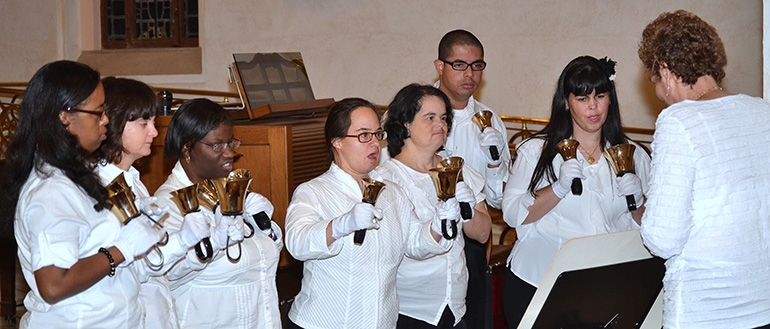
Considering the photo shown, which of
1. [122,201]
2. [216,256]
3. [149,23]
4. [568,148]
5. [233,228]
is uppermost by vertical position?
[149,23]

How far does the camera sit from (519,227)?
3.12 metres

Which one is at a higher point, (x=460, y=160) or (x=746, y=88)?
(x=746, y=88)

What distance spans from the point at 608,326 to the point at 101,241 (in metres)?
1.52

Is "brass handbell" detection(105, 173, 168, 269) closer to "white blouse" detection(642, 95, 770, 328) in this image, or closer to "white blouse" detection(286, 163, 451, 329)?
"white blouse" detection(286, 163, 451, 329)

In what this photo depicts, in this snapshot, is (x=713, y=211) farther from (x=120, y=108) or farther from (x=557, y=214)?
(x=120, y=108)

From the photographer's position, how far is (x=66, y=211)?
2.02 m

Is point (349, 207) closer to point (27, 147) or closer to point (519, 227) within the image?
point (519, 227)

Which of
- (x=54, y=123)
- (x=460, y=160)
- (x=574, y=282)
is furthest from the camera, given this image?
(x=460, y=160)

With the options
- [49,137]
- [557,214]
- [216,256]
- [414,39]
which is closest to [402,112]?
[557,214]

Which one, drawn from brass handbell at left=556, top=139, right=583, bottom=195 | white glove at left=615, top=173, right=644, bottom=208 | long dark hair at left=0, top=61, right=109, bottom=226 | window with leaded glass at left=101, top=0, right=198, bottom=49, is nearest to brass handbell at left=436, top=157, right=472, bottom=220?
→ brass handbell at left=556, top=139, right=583, bottom=195

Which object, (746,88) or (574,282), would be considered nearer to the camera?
(574,282)

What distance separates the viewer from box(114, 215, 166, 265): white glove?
2.10 metres

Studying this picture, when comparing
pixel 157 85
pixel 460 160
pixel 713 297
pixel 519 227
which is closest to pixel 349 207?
pixel 460 160

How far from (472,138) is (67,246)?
2.33 metres
